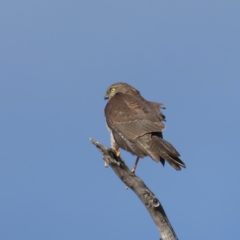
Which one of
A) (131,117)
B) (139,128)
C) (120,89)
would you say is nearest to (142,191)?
(139,128)

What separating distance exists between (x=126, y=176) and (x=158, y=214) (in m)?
0.59

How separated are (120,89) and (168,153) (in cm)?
330

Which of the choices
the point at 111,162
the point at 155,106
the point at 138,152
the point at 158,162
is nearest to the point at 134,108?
the point at 155,106

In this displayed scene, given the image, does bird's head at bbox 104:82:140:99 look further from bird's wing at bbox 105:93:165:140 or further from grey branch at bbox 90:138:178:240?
grey branch at bbox 90:138:178:240

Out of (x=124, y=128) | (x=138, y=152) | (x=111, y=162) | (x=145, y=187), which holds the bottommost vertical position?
(x=145, y=187)

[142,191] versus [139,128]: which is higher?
[139,128]

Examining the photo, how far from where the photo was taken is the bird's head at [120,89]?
8.95m

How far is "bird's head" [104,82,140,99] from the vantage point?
29.4 feet

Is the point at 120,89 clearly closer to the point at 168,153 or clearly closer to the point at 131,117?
the point at 131,117

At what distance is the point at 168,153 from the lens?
6070 mm

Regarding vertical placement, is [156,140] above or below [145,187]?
above

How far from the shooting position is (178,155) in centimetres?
597

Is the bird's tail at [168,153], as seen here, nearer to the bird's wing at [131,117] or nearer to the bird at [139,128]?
the bird at [139,128]

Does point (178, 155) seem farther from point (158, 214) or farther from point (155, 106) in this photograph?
point (155, 106)
